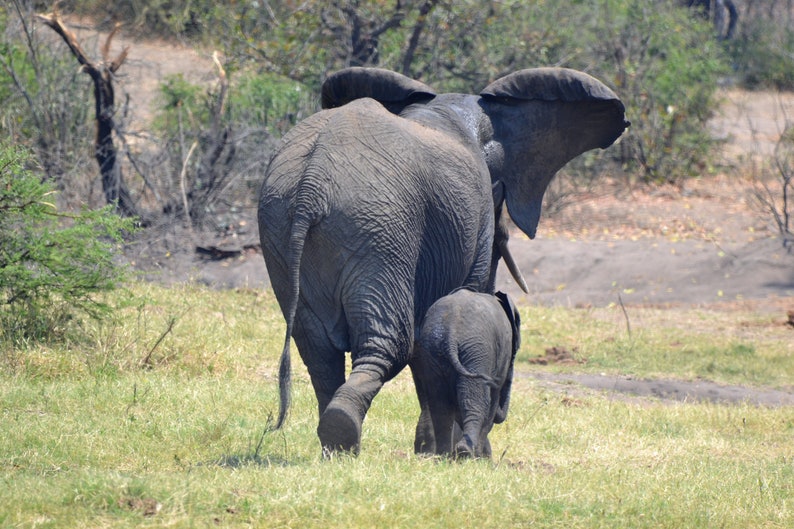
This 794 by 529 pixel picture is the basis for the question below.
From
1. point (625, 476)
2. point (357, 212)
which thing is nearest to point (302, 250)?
point (357, 212)

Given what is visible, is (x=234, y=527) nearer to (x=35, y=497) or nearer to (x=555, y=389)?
(x=35, y=497)

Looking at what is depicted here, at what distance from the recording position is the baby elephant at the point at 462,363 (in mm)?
5418

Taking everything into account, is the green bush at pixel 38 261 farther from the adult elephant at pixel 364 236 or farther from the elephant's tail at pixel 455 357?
the elephant's tail at pixel 455 357

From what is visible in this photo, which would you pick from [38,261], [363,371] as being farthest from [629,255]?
[363,371]

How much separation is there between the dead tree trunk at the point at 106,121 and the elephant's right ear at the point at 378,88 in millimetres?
6421

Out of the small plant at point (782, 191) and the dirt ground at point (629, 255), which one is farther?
the small plant at point (782, 191)

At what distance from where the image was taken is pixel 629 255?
51.0 ft

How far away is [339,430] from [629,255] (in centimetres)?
1108

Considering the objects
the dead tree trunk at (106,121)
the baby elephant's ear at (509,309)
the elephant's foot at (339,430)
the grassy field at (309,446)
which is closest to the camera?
the grassy field at (309,446)

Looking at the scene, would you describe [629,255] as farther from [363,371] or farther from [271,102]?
[363,371]

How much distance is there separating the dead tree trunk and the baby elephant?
736 cm

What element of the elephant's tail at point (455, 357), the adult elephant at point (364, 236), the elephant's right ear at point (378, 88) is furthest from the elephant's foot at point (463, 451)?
the elephant's right ear at point (378, 88)

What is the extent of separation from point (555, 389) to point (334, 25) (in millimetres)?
9023

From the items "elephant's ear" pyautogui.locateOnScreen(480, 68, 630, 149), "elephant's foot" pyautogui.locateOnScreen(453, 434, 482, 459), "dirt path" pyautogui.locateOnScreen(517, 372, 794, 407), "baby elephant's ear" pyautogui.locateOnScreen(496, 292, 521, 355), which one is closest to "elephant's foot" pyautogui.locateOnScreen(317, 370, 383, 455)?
"elephant's foot" pyautogui.locateOnScreen(453, 434, 482, 459)
